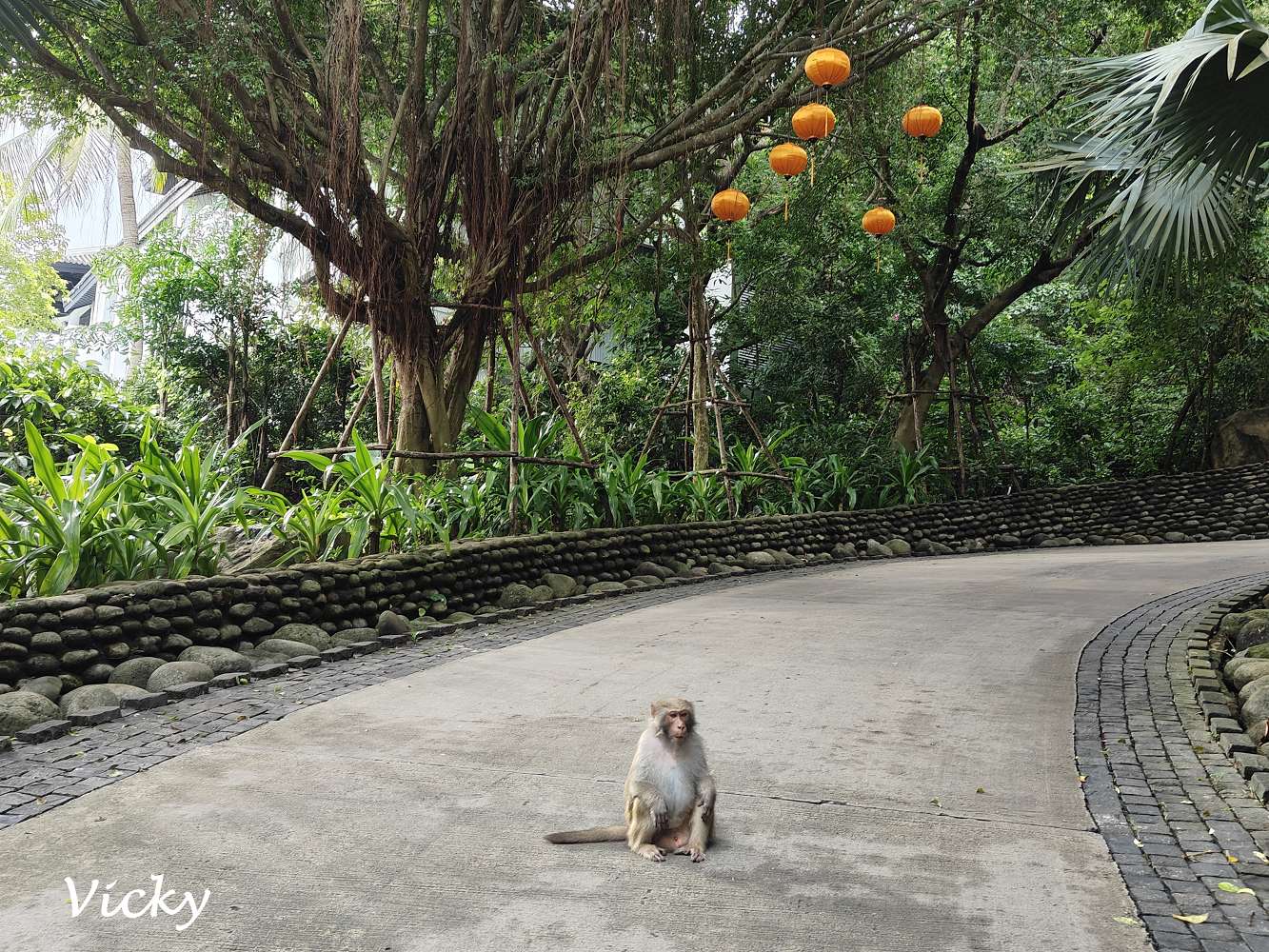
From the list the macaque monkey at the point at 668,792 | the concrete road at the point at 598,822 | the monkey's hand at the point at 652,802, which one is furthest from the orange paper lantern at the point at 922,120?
the monkey's hand at the point at 652,802

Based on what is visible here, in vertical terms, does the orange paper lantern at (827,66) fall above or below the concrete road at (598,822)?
above

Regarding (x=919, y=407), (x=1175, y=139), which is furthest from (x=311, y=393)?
(x=919, y=407)

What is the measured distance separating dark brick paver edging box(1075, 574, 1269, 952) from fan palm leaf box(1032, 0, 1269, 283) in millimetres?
3238

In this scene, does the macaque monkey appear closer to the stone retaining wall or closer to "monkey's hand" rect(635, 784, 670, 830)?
"monkey's hand" rect(635, 784, 670, 830)

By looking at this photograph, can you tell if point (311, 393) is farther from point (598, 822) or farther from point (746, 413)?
point (598, 822)

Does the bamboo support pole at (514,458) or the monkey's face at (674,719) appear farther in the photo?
the bamboo support pole at (514,458)

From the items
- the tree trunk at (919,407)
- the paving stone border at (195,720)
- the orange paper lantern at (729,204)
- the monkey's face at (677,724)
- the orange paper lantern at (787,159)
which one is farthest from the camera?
the tree trunk at (919,407)

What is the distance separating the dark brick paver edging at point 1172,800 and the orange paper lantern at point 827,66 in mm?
4646

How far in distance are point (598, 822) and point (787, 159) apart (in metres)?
6.97

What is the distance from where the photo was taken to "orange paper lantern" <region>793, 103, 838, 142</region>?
28.7 feet

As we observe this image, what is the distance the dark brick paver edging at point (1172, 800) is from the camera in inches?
126

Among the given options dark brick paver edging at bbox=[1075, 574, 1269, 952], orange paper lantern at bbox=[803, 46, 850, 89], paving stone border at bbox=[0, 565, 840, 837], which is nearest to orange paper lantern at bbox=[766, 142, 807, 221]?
orange paper lantern at bbox=[803, 46, 850, 89]

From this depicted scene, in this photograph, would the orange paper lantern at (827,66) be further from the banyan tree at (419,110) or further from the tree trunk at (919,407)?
the tree trunk at (919,407)

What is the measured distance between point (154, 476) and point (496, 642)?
256cm
